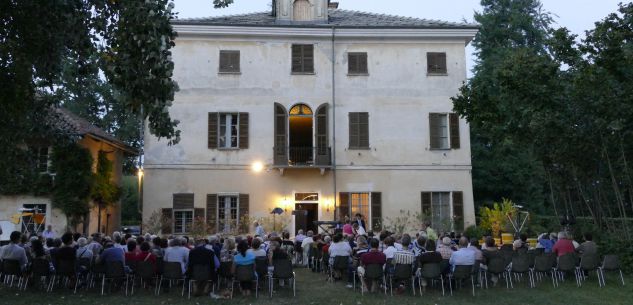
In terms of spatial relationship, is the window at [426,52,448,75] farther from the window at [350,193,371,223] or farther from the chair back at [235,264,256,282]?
the chair back at [235,264,256,282]

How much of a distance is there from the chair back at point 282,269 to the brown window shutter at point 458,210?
11.3 m

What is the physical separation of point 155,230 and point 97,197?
89.5 inches

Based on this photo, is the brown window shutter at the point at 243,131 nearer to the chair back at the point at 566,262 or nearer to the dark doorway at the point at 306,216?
the dark doorway at the point at 306,216

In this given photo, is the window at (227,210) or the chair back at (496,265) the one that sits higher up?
the window at (227,210)

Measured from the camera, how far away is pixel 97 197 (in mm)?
18578

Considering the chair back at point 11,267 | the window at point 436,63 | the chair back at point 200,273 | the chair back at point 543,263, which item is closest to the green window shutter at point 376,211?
the window at point 436,63

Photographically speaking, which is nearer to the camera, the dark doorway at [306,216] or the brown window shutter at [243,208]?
the brown window shutter at [243,208]

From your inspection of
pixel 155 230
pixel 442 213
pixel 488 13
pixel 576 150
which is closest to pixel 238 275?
pixel 576 150

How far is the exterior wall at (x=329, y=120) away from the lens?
64.6ft

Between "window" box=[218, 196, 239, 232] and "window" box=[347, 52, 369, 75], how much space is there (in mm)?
6573

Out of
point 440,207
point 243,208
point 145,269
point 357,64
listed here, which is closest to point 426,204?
point 440,207

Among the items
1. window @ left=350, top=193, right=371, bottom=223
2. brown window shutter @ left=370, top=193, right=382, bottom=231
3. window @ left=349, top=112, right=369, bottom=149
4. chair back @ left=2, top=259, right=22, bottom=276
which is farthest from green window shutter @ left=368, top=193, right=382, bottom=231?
chair back @ left=2, top=259, right=22, bottom=276

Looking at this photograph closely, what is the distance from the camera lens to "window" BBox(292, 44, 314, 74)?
67.2ft

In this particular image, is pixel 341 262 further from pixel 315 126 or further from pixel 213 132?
pixel 213 132
